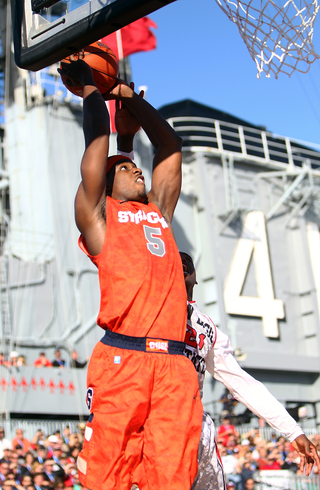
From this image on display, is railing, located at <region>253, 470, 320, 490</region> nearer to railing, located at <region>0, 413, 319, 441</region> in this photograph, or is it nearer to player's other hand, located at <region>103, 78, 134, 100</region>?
railing, located at <region>0, 413, 319, 441</region>

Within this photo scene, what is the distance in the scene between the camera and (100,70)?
3.58 m

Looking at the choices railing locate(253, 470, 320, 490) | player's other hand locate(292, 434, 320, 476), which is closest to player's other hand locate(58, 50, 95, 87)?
player's other hand locate(292, 434, 320, 476)

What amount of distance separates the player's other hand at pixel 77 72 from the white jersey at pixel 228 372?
5.24 ft

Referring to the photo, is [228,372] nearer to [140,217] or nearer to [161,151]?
[140,217]

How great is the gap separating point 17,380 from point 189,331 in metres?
11.2

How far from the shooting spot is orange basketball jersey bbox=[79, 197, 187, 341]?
9.66ft

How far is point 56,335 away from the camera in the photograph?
1594cm

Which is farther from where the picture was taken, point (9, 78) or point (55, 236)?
point (9, 78)

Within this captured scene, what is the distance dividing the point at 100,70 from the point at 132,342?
170 centimetres

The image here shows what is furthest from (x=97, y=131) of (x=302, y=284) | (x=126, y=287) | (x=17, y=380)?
(x=302, y=284)

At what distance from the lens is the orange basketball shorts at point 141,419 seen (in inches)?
108

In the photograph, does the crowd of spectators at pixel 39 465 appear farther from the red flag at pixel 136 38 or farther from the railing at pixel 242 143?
the railing at pixel 242 143

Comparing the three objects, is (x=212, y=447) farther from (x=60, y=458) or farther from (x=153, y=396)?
(x=60, y=458)

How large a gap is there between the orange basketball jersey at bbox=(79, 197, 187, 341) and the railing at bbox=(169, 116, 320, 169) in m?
17.6
